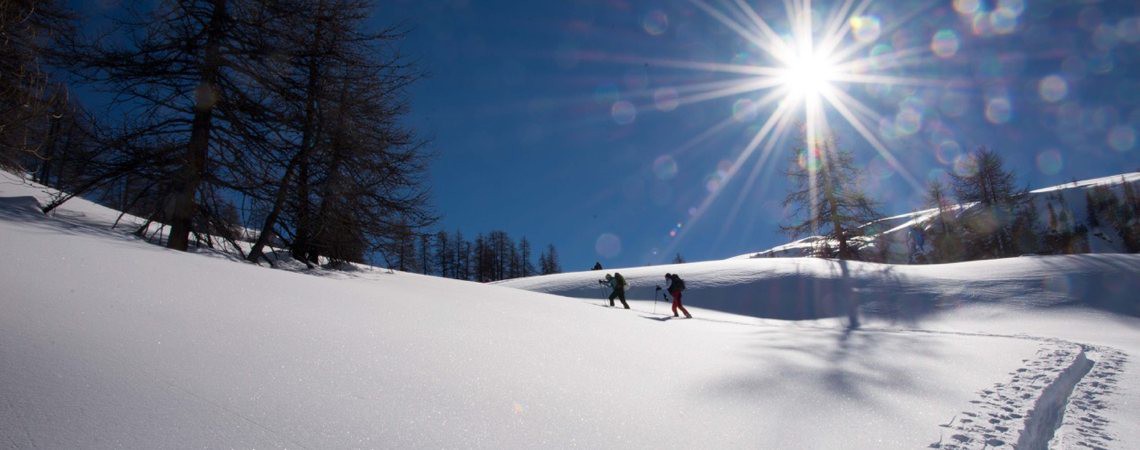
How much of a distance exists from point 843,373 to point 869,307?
41.0 feet

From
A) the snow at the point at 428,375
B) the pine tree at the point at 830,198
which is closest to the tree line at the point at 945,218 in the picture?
the pine tree at the point at 830,198

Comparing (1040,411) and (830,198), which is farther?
(830,198)

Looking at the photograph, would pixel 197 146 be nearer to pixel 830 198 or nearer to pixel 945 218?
pixel 830 198

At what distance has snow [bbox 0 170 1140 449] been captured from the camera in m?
1.74


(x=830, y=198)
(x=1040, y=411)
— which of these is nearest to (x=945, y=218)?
(x=830, y=198)

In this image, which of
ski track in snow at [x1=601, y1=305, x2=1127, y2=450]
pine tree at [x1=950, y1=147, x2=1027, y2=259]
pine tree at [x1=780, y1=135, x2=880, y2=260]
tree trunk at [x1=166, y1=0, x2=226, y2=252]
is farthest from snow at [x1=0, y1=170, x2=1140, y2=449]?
pine tree at [x1=950, y1=147, x2=1027, y2=259]

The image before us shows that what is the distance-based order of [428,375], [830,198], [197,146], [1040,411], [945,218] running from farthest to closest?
[945,218]
[830,198]
[197,146]
[1040,411]
[428,375]

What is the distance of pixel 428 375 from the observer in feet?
8.74

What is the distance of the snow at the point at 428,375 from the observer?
5.71 ft

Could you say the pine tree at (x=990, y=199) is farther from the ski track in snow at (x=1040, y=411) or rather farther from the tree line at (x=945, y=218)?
the ski track in snow at (x=1040, y=411)

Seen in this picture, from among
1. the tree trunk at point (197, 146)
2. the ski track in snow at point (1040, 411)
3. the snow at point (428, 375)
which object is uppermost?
the tree trunk at point (197, 146)

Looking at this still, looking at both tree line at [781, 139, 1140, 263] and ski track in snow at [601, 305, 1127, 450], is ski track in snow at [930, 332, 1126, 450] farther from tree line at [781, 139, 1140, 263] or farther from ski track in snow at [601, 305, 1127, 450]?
tree line at [781, 139, 1140, 263]

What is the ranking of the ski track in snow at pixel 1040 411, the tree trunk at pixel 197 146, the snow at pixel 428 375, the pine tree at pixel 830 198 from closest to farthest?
1. the snow at pixel 428 375
2. the ski track in snow at pixel 1040 411
3. the tree trunk at pixel 197 146
4. the pine tree at pixel 830 198

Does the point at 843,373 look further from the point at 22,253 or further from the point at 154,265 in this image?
the point at 22,253
